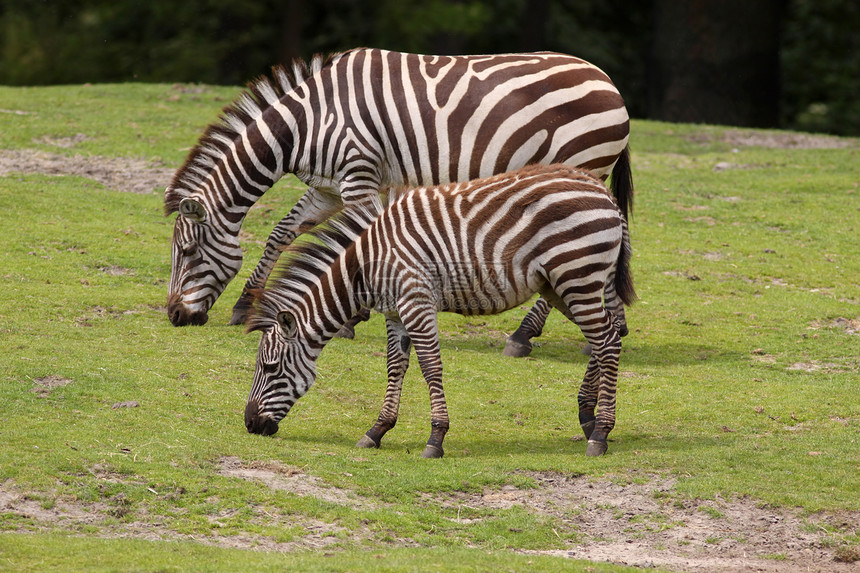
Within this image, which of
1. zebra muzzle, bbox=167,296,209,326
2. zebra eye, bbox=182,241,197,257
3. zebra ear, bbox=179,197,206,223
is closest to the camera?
zebra ear, bbox=179,197,206,223

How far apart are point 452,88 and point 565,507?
16.4ft

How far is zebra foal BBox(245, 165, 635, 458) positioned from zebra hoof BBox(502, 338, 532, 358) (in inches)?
103

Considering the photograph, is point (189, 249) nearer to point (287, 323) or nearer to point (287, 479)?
point (287, 323)

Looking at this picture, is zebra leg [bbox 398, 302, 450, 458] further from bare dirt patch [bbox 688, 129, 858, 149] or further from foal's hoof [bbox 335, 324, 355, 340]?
bare dirt patch [bbox 688, 129, 858, 149]

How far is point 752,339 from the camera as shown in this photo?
453 inches

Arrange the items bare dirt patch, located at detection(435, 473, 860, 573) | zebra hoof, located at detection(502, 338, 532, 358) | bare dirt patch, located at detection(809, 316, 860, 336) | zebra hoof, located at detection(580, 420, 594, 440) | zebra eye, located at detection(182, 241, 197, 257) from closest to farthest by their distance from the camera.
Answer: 1. bare dirt patch, located at detection(435, 473, 860, 573)
2. zebra hoof, located at detection(580, 420, 594, 440)
3. zebra eye, located at detection(182, 241, 197, 257)
4. zebra hoof, located at detection(502, 338, 532, 358)
5. bare dirt patch, located at detection(809, 316, 860, 336)

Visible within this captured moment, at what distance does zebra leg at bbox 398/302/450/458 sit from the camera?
7.82 metres

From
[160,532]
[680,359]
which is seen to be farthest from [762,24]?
[160,532]

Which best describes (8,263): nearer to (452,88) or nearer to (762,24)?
(452,88)

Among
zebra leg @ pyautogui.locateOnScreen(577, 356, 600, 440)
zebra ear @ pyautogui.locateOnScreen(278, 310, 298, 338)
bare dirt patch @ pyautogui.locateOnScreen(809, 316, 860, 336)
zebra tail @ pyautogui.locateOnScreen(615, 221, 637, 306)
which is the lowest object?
zebra leg @ pyautogui.locateOnScreen(577, 356, 600, 440)

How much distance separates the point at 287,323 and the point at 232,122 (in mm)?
3549

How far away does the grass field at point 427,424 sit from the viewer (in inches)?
251

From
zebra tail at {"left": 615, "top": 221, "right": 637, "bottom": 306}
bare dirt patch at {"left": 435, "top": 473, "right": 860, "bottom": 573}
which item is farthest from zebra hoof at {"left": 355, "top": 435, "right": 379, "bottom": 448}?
zebra tail at {"left": 615, "top": 221, "right": 637, "bottom": 306}

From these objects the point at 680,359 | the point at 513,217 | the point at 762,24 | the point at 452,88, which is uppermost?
the point at 762,24
